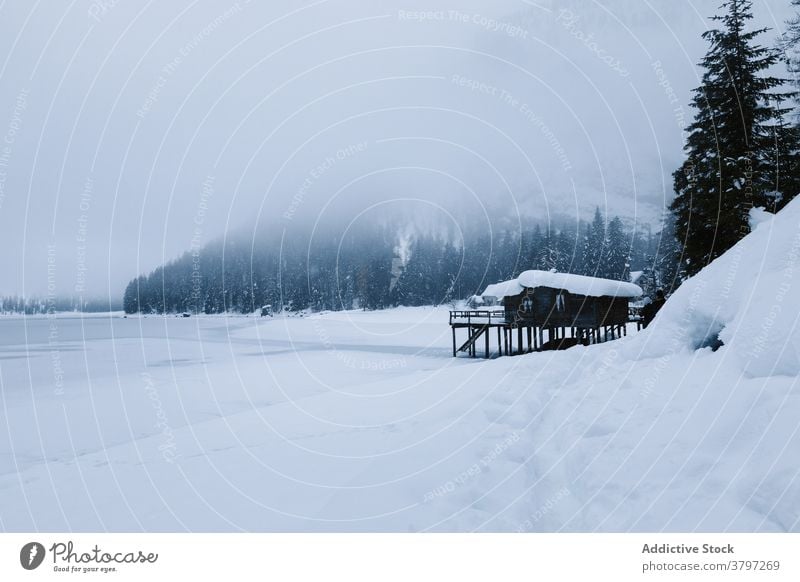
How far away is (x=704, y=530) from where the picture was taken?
11.6ft

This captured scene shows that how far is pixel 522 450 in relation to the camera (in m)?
5.70

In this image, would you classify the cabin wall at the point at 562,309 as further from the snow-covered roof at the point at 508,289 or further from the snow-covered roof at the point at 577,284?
the snow-covered roof at the point at 577,284

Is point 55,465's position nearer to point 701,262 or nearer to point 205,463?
point 205,463

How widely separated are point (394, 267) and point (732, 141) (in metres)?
74.4

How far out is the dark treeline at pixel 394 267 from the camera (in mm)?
53438

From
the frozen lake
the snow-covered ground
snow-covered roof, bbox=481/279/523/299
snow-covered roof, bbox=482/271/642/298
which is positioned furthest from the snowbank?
snow-covered roof, bbox=481/279/523/299

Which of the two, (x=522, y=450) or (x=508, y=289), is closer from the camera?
(x=522, y=450)

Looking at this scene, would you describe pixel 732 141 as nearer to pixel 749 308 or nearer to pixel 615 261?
pixel 749 308

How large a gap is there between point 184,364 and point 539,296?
25680mm

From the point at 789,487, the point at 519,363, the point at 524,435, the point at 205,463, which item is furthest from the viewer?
the point at 519,363

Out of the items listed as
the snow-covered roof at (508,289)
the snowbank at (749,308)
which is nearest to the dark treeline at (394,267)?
the snow-covered roof at (508,289)

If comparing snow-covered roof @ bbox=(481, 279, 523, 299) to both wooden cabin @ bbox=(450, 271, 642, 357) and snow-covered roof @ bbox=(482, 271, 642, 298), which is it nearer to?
wooden cabin @ bbox=(450, 271, 642, 357)

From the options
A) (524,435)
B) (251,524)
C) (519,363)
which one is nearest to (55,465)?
(251,524)

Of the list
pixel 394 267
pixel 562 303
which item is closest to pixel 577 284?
pixel 562 303
